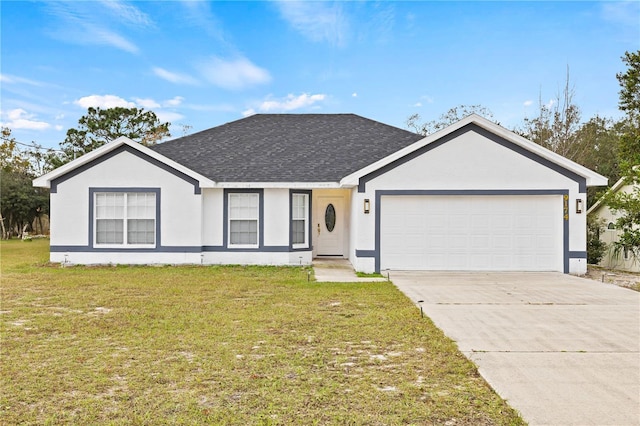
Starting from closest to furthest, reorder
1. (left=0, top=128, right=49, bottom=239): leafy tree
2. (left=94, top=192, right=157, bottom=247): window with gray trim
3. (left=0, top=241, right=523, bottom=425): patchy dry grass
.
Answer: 1. (left=0, top=241, right=523, bottom=425): patchy dry grass
2. (left=94, top=192, right=157, bottom=247): window with gray trim
3. (left=0, top=128, right=49, bottom=239): leafy tree

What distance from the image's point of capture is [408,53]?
2073 cm

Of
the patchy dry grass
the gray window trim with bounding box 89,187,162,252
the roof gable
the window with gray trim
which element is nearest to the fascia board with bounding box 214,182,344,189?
the roof gable

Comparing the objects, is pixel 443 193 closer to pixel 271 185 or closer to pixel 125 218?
pixel 271 185

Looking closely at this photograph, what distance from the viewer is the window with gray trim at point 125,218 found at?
1473cm

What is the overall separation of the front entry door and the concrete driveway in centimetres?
559

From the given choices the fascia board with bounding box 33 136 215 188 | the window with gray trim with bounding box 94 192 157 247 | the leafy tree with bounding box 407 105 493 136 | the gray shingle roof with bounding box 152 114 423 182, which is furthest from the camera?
the leafy tree with bounding box 407 105 493 136

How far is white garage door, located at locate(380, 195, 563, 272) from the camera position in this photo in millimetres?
13422

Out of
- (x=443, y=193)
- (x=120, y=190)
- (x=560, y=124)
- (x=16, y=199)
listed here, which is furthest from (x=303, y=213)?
(x=16, y=199)

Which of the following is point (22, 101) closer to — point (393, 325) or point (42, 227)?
point (42, 227)

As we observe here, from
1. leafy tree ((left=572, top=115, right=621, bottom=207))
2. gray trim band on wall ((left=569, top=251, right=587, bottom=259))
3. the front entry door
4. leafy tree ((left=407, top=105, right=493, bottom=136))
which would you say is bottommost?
gray trim band on wall ((left=569, top=251, right=587, bottom=259))

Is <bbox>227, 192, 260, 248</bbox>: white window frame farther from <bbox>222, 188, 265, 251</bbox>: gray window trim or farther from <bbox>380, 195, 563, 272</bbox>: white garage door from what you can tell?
<bbox>380, 195, 563, 272</bbox>: white garage door

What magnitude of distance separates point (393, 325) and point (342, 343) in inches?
51.0

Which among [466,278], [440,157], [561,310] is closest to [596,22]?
[440,157]

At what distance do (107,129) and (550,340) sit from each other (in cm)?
3894
